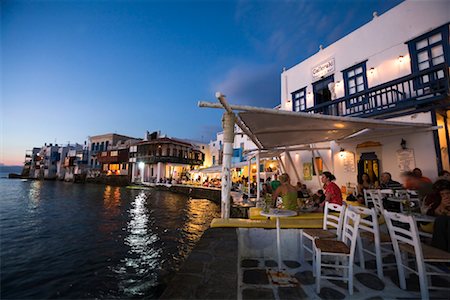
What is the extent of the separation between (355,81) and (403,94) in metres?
2.61

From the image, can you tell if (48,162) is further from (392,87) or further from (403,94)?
(403,94)

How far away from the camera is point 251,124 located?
4918 millimetres

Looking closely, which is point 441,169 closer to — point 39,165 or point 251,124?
point 251,124

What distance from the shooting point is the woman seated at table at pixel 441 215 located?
8.62 ft

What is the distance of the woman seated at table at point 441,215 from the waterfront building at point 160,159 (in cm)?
2905

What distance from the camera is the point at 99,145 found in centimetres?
4212

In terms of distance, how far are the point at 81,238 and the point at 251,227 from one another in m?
7.30

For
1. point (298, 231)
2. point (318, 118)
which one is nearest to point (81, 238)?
point (298, 231)

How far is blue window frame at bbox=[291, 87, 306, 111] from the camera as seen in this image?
11930 mm

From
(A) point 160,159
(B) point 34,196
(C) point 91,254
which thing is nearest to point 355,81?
(C) point 91,254

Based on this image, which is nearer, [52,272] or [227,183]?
[227,183]

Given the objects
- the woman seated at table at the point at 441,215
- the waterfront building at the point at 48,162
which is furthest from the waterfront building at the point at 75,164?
the woman seated at table at the point at 441,215

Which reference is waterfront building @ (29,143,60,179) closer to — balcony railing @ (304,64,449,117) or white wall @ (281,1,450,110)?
white wall @ (281,1,450,110)

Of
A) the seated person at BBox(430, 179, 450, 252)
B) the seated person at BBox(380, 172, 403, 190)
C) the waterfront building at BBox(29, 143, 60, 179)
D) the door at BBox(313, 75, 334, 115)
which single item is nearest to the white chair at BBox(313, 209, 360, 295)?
the seated person at BBox(430, 179, 450, 252)
